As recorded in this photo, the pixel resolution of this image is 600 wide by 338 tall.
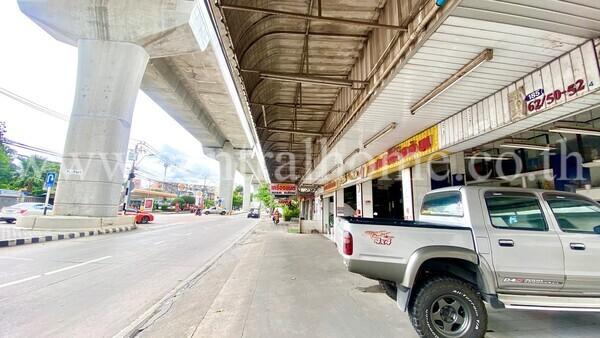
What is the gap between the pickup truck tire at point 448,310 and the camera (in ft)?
10.1

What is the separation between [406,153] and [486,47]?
167 inches

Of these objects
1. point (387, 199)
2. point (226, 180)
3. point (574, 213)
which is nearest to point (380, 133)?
point (574, 213)

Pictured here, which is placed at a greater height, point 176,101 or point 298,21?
point 176,101

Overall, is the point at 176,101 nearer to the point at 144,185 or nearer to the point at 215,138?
the point at 215,138

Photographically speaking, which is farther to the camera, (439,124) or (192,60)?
(192,60)

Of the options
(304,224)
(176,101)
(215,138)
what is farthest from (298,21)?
(215,138)

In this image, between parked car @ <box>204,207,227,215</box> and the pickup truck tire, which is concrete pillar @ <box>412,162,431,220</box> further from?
parked car @ <box>204,207,227,215</box>

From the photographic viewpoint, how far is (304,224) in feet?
62.0

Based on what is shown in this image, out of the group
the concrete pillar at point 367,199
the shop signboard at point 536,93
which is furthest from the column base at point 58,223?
the shop signboard at point 536,93

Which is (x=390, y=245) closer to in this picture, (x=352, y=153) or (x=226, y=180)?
(x=352, y=153)

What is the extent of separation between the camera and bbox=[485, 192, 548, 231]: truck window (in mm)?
3436

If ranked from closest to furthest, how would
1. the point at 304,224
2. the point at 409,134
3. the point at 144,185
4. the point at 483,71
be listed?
the point at 483,71 → the point at 409,134 → the point at 304,224 → the point at 144,185

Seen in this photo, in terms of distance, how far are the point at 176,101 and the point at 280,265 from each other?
1843 centimetres

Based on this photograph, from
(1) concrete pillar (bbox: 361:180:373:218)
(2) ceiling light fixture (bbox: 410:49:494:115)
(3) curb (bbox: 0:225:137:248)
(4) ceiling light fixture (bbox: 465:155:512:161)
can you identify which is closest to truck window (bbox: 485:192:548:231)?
(2) ceiling light fixture (bbox: 410:49:494:115)
